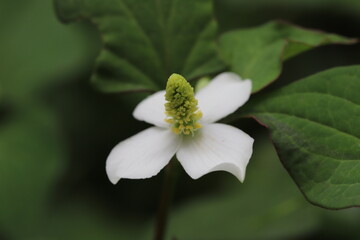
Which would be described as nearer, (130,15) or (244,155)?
(244,155)

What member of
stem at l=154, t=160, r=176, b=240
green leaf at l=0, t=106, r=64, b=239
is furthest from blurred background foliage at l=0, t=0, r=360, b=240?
stem at l=154, t=160, r=176, b=240

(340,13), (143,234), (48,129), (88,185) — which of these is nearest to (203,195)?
(143,234)

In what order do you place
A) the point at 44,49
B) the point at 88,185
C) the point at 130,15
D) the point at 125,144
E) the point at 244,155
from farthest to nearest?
the point at 44,49 → the point at 88,185 → the point at 130,15 → the point at 125,144 → the point at 244,155

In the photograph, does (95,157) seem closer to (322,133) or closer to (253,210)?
(253,210)

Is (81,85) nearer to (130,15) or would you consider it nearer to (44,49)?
(44,49)

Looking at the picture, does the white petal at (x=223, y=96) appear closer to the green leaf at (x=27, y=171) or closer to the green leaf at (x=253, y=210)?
the green leaf at (x=253, y=210)

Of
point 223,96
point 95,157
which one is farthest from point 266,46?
point 95,157
